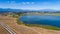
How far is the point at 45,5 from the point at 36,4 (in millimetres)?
642

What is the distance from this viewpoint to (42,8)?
12219 mm

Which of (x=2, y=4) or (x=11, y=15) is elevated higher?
(x=2, y=4)

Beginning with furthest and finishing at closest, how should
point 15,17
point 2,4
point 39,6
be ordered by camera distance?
point 15,17
point 39,6
point 2,4

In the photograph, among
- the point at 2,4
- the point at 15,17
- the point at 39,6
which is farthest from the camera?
the point at 15,17

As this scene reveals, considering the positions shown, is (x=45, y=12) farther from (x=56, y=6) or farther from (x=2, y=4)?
(x=2, y=4)

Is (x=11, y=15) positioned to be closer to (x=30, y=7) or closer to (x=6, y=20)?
(x=6, y=20)

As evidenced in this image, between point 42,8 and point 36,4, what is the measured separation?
1.68ft

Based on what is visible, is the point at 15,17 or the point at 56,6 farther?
the point at 15,17

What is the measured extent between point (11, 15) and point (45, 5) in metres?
2.64

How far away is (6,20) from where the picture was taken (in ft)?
40.4

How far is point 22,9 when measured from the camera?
12.0m

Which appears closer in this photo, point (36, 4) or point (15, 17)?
point (36, 4)

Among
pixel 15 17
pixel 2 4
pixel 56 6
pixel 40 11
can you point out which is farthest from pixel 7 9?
pixel 56 6

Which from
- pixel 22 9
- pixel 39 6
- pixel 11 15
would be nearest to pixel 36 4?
Result: pixel 39 6
